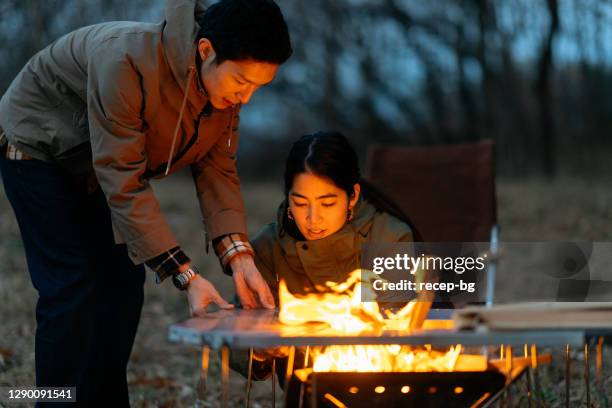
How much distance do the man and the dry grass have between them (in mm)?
590

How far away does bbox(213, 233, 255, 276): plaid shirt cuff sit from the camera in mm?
2602

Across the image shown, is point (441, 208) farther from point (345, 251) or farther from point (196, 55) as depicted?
point (196, 55)

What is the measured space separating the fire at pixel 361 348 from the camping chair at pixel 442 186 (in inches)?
65.9

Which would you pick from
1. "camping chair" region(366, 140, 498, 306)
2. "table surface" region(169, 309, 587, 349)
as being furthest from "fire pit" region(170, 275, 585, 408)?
"camping chair" region(366, 140, 498, 306)

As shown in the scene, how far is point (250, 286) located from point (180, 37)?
0.75 m

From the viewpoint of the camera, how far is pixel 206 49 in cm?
232

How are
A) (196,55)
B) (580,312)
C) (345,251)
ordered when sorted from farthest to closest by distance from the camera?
(345,251) → (196,55) → (580,312)

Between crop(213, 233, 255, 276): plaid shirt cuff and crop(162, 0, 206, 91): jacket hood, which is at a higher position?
crop(162, 0, 206, 91): jacket hood

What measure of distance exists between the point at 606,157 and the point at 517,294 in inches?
189

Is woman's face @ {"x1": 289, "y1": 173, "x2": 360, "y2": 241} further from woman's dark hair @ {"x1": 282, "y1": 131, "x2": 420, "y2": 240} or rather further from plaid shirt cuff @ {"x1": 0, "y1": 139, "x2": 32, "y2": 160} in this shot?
plaid shirt cuff @ {"x1": 0, "y1": 139, "x2": 32, "y2": 160}

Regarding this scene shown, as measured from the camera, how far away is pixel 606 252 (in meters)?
3.00

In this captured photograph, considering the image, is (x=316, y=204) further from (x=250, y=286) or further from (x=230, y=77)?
(x=230, y=77)

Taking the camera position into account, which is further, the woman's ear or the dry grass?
the dry grass

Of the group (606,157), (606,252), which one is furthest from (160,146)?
(606,157)
